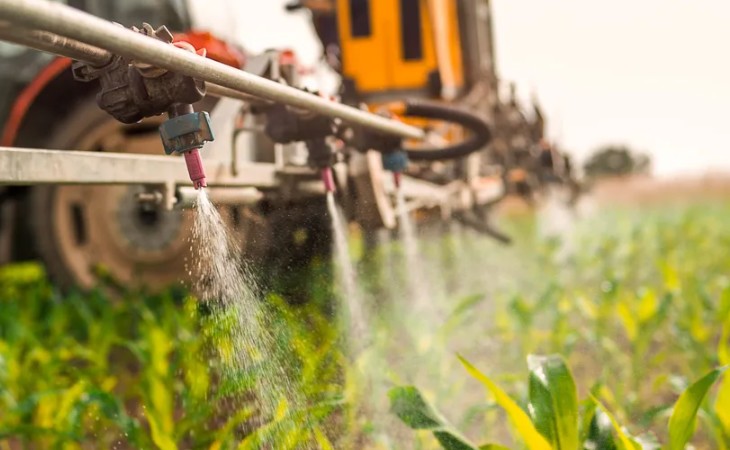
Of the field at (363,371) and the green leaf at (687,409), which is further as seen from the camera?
the field at (363,371)

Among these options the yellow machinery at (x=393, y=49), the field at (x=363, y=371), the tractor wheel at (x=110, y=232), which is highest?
the yellow machinery at (x=393, y=49)

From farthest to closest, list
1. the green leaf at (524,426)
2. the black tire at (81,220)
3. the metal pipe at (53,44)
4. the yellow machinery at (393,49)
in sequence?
the yellow machinery at (393,49)
the black tire at (81,220)
the green leaf at (524,426)
the metal pipe at (53,44)

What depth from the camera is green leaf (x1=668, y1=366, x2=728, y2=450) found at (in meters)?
1.47

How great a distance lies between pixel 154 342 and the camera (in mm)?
2496

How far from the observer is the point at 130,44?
1006 mm

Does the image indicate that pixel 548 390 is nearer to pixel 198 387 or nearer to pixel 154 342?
pixel 198 387

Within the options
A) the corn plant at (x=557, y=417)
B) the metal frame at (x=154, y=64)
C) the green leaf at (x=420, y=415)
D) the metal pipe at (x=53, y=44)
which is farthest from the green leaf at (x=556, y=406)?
the metal pipe at (x=53, y=44)

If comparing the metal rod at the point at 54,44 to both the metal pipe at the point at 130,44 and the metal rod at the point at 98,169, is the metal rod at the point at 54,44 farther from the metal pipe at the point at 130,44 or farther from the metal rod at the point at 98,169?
the metal rod at the point at 98,169

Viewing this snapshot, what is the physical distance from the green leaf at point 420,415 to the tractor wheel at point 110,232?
201cm

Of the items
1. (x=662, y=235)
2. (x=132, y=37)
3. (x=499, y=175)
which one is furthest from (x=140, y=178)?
(x=662, y=235)

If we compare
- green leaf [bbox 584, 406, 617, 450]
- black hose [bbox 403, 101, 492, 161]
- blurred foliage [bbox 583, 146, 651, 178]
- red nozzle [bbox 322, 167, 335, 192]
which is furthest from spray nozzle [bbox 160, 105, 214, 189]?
blurred foliage [bbox 583, 146, 651, 178]

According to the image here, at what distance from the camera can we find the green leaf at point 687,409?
4.82ft

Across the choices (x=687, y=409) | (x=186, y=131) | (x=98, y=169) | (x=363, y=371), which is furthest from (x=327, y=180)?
(x=687, y=409)

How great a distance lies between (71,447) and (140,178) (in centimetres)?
93
